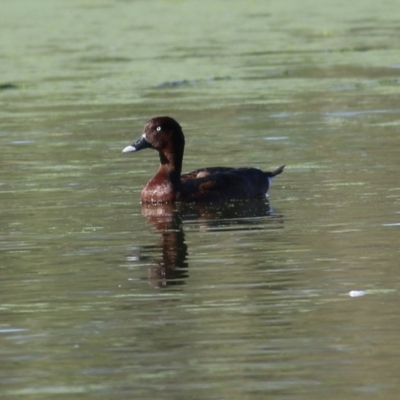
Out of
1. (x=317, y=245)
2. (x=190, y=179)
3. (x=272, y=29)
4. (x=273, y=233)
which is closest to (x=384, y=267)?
(x=317, y=245)

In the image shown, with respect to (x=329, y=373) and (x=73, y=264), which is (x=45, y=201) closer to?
(x=73, y=264)

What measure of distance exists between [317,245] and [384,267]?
3.04 ft

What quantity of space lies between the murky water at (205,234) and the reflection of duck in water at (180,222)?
3 cm

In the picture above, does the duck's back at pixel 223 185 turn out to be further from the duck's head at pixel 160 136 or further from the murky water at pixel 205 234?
the duck's head at pixel 160 136

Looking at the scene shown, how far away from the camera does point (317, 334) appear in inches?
274

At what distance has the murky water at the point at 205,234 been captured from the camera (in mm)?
6520

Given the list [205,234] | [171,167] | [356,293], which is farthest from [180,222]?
[356,293]

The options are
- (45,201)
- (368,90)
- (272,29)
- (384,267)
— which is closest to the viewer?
(384,267)

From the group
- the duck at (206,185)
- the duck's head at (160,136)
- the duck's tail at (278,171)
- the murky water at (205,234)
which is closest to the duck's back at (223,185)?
the duck at (206,185)

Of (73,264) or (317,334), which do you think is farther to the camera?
(73,264)

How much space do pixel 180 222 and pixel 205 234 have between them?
2.62 ft

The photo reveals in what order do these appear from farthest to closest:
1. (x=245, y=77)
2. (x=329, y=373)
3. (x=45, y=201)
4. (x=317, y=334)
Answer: (x=245, y=77) < (x=45, y=201) < (x=317, y=334) < (x=329, y=373)

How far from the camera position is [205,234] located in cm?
1026

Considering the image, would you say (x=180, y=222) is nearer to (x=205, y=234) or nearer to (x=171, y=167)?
(x=205, y=234)
